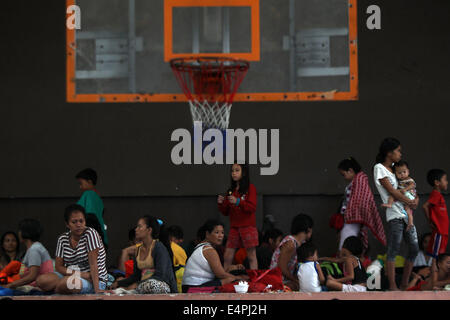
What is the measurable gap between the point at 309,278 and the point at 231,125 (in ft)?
12.2

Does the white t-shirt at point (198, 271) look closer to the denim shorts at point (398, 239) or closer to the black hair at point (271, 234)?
the denim shorts at point (398, 239)

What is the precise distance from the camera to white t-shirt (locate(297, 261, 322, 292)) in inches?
265

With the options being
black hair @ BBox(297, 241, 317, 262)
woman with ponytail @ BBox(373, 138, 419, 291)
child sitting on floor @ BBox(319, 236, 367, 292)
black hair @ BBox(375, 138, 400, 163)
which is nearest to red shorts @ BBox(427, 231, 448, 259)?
woman with ponytail @ BBox(373, 138, 419, 291)

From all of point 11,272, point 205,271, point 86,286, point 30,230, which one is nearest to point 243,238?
point 205,271

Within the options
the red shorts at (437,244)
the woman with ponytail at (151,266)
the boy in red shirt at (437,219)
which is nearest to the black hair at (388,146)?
the boy in red shirt at (437,219)

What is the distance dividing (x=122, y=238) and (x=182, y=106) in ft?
6.59

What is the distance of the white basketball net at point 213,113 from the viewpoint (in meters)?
9.59

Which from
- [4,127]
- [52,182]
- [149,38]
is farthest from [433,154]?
[4,127]

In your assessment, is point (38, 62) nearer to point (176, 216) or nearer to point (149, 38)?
point (149, 38)

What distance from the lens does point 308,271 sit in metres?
6.77

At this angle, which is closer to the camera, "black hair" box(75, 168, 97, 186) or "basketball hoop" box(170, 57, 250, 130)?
"black hair" box(75, 168, 97, 186)

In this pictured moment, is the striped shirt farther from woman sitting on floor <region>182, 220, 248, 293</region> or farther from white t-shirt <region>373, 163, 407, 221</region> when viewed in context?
white t-shirt <region>373, 163, 407, 221</region>

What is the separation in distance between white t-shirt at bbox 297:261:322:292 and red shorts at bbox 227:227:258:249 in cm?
152
